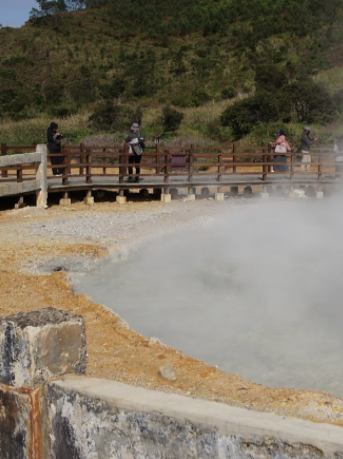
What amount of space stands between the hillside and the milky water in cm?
1901

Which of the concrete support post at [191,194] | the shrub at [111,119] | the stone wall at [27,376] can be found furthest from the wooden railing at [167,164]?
the stone wall at [27,376]

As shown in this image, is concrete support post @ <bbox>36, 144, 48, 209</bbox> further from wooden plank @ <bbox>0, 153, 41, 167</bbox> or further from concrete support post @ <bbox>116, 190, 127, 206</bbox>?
concrete support post @ <bbox>116, 190, 127, 206</bbox>

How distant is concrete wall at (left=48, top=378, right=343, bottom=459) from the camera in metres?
3.43

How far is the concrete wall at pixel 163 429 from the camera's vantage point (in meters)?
3.43

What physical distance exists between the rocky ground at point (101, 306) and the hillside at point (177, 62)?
705 inches

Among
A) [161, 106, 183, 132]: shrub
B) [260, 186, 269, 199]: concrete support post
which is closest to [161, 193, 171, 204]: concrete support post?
[260, 186, 269, 199]: concrete support post

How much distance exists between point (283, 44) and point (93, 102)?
15.6m

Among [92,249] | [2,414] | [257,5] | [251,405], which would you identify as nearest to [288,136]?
[92,249]

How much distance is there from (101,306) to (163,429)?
5.52 metres

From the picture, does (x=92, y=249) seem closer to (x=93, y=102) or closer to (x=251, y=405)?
(x=251, y=405)

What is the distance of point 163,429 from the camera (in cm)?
379

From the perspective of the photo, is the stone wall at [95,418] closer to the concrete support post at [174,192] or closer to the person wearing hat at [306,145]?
the concrete support post at [174,192]

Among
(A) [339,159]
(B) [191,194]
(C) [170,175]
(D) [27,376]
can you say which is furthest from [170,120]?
(D) [27,376]

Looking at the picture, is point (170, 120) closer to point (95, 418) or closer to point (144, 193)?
point (144, 193)
